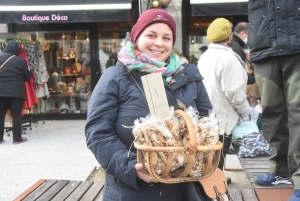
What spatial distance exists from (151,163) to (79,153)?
14.9 feet

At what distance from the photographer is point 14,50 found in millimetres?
6301

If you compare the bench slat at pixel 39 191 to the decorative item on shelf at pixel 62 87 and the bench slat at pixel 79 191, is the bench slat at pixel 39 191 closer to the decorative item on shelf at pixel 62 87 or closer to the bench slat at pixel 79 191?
the bench slat at pixel 79 191

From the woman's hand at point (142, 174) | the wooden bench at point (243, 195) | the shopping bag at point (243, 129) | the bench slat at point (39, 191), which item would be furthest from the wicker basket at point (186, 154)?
the shopping bag at point (243, 129)

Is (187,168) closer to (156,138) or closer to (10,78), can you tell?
(156,138)

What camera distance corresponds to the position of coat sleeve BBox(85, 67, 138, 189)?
1505 millimetres

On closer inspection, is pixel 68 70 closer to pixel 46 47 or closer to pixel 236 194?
pixel 46 47

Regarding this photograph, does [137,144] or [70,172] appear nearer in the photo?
[137,144]

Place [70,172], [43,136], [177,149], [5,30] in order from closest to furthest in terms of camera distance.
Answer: [177,149] < [70,172] < [43,136] < [5,30]

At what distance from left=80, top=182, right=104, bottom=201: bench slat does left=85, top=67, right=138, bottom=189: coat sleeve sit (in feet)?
4.86

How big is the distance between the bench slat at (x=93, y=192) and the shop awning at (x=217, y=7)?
4.06 meters

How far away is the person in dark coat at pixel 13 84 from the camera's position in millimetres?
6094

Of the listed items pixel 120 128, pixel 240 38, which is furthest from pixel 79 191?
pixel 240 38

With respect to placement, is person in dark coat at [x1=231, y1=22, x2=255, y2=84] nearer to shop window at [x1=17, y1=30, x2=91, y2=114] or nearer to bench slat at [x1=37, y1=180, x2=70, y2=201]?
bench slat at [x1=37, y1=180, x2=70, y2=201]


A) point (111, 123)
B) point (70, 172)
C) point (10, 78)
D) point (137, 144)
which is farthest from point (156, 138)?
point (10, 78)
